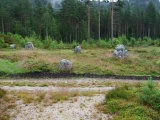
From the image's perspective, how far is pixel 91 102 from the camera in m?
14.4

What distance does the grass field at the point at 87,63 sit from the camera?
87.0ft

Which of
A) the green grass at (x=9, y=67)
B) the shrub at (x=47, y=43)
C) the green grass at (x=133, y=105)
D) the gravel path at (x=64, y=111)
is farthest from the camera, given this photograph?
the shrub at (x=47, y=43)

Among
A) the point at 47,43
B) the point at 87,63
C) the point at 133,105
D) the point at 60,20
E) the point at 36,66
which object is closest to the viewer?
the point at 133,105

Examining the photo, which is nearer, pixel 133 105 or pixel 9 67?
pixel 133 105

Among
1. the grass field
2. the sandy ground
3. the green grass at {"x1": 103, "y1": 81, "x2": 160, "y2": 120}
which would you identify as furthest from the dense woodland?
the sandy ground

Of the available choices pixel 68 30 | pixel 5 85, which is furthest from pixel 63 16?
pixel 5 85

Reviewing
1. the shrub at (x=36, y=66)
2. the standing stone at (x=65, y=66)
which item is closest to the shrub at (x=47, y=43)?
the shrub at (x=36, y=66)

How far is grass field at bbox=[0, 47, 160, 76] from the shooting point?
26.5 meters

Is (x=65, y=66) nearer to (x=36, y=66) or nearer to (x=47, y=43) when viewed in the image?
(x=36, y=66)

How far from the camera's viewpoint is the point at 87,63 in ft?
93.1

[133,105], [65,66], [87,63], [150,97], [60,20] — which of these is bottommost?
[87,63]

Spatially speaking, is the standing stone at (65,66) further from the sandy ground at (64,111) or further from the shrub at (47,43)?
the shrub at (47,43)

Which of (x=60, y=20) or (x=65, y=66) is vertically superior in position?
(x=60, y=20)

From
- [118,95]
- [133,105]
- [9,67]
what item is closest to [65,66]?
[9,67]
